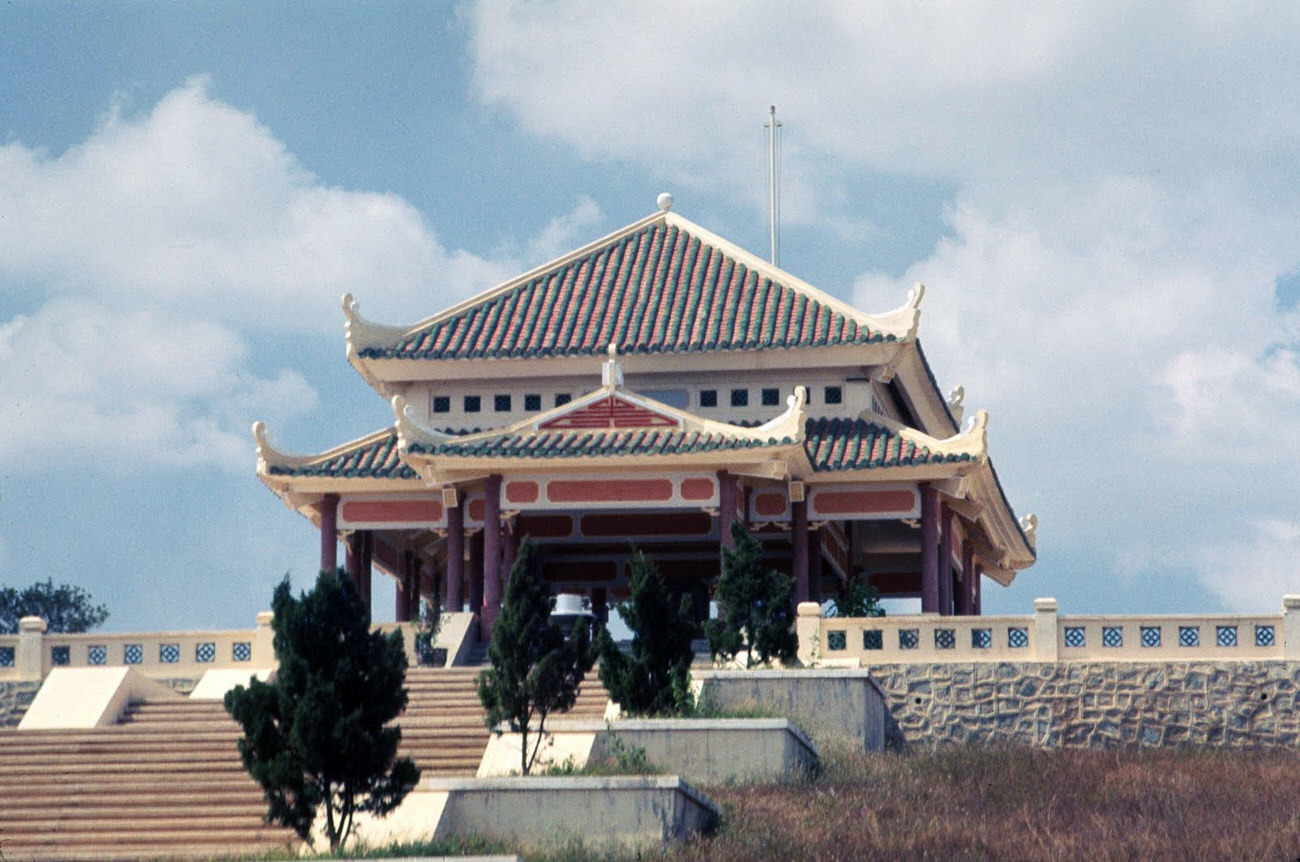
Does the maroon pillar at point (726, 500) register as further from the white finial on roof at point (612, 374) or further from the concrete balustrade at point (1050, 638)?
the concrete balustrade at point (1050, 638)

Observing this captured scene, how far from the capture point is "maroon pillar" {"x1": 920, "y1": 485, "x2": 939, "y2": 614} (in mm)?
36812

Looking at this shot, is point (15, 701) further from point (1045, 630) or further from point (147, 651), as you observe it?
point (1045, 630)

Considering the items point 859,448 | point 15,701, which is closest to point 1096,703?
point 859,448

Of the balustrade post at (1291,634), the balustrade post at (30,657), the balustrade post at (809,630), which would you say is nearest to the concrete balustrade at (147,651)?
the balustrade post at (30,657)

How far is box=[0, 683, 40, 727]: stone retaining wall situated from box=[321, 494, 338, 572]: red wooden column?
20.5ft

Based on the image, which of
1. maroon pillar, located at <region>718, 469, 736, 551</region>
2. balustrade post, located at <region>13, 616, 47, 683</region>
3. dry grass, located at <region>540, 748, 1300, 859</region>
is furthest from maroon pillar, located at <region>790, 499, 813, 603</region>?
balustrade post, located at <region>13, 616, 47, 683</region>

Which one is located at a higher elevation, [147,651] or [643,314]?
[643,314]

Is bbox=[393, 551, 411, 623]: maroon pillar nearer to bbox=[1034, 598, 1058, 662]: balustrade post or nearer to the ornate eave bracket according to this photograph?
the ornate eave bracket

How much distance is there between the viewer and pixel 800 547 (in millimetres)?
36906

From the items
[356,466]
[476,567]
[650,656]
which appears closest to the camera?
[650,656]

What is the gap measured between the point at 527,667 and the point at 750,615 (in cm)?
566

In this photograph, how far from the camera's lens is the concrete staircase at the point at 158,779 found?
2350 cm

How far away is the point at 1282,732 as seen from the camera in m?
30.6

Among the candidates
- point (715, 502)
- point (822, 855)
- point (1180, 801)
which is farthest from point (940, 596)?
point (822, 855)
